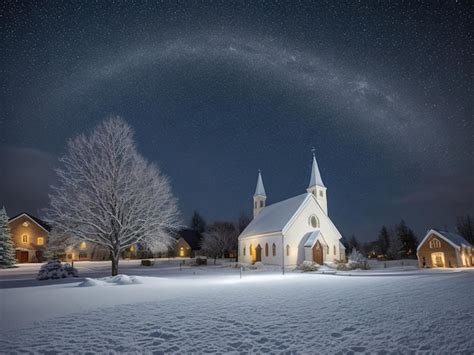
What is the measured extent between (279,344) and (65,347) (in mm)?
4841

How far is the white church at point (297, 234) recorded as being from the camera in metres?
39.5

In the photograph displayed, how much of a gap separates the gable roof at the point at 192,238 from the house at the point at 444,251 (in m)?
56.2

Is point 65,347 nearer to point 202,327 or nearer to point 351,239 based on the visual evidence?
point 202,327

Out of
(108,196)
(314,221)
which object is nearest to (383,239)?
(314,221)

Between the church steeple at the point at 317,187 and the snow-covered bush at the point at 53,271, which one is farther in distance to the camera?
the church steeple at the point at 317,187

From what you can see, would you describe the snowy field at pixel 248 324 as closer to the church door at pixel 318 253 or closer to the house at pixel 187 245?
the church door at pixel 318 253

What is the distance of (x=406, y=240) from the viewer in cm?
8525

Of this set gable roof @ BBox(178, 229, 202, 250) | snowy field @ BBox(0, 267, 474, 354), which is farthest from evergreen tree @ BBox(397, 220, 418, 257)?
snowy field @ BBox(0, 267, 474, 354)

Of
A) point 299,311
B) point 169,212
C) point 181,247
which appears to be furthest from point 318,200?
point 181,247

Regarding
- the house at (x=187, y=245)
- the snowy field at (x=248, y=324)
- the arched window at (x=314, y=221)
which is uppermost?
the arched window at (x=314, y=221)

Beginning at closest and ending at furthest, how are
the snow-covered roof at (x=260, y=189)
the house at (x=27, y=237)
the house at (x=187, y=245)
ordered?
the house at (x=27, y=237)
the snow-covered roof at (x=260, y=189)
the house at (x=187, y=245)

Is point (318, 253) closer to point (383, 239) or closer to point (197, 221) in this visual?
point (383, 239)

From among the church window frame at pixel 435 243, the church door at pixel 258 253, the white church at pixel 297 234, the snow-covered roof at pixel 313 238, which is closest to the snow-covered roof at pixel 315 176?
the white church at pixel 297 234

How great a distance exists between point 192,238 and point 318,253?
180 feet
